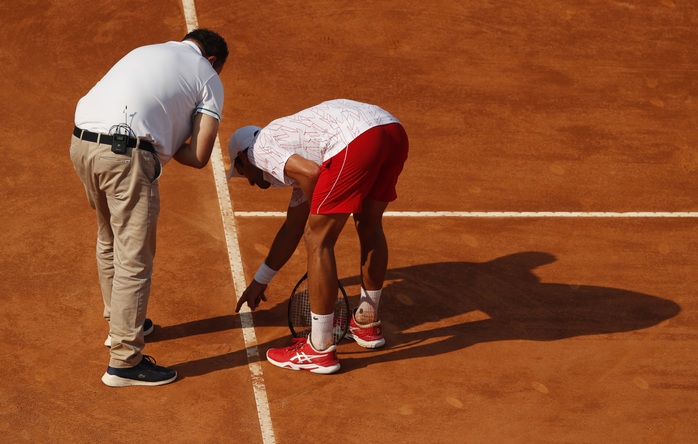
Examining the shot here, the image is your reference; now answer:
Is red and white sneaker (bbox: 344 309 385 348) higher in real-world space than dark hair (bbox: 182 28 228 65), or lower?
lower

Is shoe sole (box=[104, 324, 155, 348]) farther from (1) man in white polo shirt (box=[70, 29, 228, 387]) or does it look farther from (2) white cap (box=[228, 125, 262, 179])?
(2) white cap (box=[228, 125, 262, 179])

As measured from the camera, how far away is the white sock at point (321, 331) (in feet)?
21.8

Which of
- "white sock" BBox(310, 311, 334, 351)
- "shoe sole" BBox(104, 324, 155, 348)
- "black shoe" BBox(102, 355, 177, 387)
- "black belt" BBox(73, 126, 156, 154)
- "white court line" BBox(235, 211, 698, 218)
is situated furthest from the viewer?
"white court line" BBox(235, 211, 698, 218)

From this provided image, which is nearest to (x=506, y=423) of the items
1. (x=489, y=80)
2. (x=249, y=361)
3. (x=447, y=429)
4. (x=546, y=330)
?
(x=447, y=429)

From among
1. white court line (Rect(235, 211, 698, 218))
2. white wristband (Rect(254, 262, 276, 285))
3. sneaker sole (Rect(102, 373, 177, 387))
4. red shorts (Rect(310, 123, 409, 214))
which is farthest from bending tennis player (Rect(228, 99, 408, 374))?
white court line (Rect(235, 211, 698, 218))

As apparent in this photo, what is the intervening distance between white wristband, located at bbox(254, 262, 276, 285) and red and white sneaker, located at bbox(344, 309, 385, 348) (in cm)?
70

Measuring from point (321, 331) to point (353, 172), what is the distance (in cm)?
112

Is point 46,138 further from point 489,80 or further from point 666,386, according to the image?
point 666,386

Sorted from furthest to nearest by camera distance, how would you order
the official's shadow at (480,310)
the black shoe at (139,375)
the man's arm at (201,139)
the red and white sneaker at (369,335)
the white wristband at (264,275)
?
the official's shadow at (480,310)
the red and white sneaker at (369,335)
the white wristband at (264,275)
the black shoe at (139,375)
the man's arm at (201,139)

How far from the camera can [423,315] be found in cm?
750

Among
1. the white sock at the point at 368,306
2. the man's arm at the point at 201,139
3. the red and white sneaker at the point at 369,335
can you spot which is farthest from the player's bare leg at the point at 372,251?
the man's arm at the point at 201,139

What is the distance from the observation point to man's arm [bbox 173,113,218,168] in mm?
6258

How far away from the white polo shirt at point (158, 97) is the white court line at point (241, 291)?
4.93ft

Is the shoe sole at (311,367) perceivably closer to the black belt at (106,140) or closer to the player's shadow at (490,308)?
the player's shadow at (490,308)
